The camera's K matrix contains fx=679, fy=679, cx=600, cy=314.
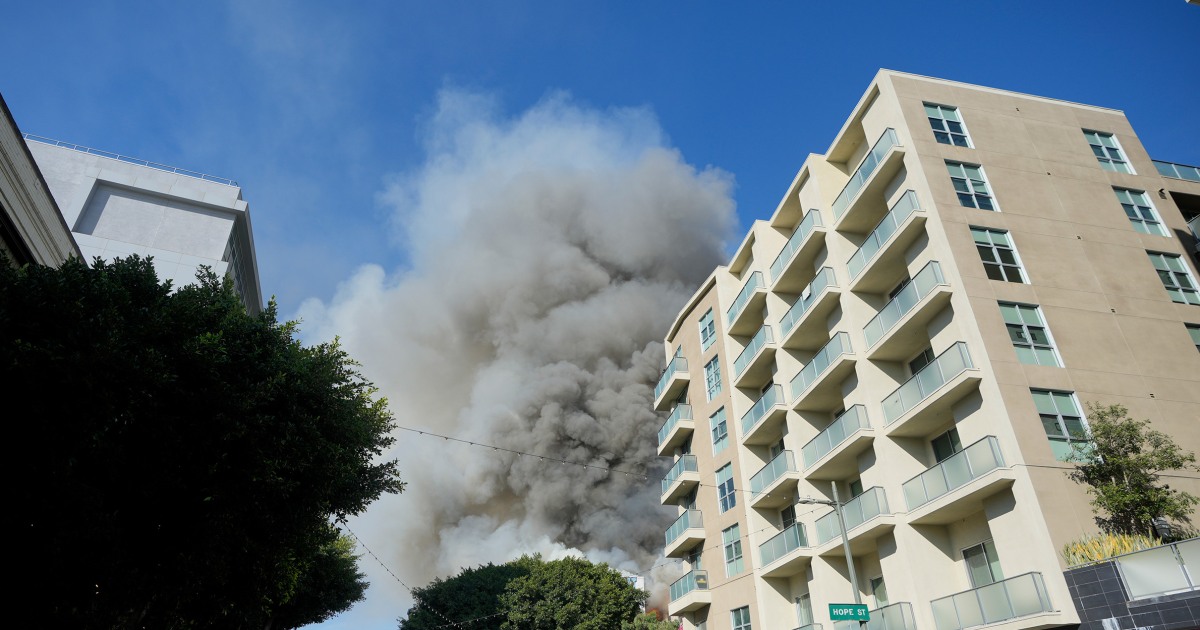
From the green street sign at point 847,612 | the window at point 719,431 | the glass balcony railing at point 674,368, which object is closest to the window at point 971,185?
the green street sign at point 847,612

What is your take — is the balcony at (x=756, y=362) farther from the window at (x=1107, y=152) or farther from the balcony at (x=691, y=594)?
the window at (x=1107, y=152)

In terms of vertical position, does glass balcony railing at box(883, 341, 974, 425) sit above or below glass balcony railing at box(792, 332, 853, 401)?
below

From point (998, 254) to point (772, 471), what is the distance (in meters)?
10.6

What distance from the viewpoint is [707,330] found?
3266 cm

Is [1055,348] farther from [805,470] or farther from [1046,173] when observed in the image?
[805,470]

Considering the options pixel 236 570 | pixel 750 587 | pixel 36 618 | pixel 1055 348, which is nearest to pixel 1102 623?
pixel 1055 348

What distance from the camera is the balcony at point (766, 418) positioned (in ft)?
80.8

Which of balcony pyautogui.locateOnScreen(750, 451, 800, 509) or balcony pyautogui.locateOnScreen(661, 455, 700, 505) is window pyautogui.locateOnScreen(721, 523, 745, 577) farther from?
balcony pyautogui.locateOnScreen(661, 455, 700, 505)

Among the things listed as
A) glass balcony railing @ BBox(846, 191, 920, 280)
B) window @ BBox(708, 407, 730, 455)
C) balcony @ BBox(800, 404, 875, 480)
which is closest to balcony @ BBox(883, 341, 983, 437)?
balcony @ BBox(800, 404, 875, 480)

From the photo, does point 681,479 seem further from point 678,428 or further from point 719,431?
point 719,431

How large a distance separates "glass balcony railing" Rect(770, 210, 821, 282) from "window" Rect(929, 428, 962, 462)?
8605 millimetres

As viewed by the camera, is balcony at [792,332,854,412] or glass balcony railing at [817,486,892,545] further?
balcony at [792,332,854,412]

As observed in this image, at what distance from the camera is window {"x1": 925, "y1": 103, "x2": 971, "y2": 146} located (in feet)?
69.0

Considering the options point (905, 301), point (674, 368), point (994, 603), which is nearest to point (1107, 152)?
point (905, 301)
